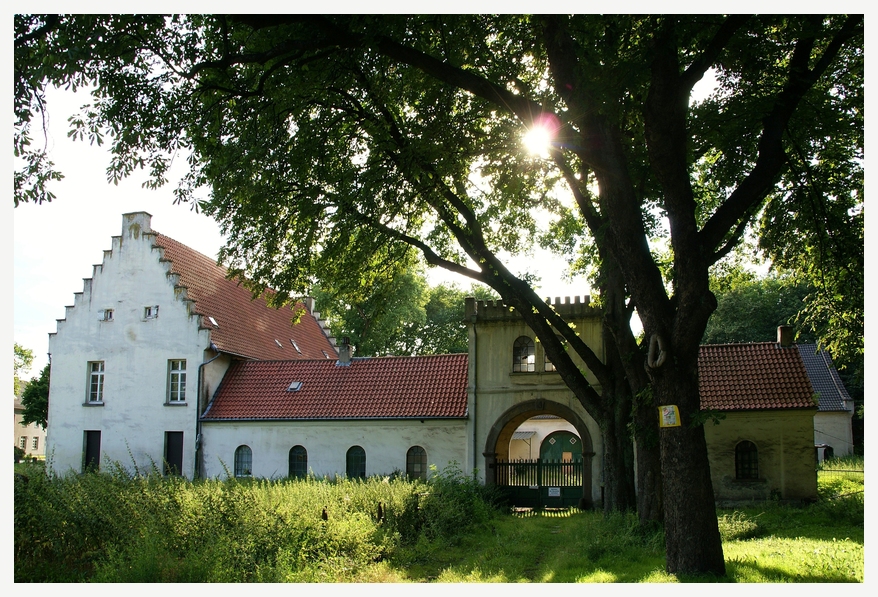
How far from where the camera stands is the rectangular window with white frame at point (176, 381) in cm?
2831

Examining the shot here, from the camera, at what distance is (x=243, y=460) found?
27000 mm

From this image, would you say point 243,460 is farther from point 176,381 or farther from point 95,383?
point 95,383

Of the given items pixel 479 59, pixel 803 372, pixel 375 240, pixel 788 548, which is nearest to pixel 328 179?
pixel 375 240

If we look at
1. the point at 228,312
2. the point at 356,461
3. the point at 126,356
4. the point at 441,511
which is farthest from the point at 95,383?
the point at 441,511

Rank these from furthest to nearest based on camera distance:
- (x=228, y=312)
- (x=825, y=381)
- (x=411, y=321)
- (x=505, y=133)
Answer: (x=411, y=321) → (x=825, y=381) → (x=228, y=312) → (x=505, y=133)

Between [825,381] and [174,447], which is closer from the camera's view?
[174,447]

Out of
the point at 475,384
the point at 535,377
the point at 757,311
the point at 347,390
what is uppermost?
the point at 757,311

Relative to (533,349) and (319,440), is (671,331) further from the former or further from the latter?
(319,440)

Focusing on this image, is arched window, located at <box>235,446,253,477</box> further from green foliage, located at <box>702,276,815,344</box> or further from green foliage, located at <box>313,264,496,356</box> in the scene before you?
green foliage, located at <box>702,276,815,344</box>

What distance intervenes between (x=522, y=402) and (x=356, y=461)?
20.5ft

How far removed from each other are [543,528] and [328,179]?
9.74 metres

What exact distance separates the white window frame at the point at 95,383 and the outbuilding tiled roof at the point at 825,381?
33666 mm

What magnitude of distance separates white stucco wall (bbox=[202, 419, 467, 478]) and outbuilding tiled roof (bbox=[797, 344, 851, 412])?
23.4 meters

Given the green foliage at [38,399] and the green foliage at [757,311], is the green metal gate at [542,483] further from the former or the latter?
the green foliage at [38,399]
